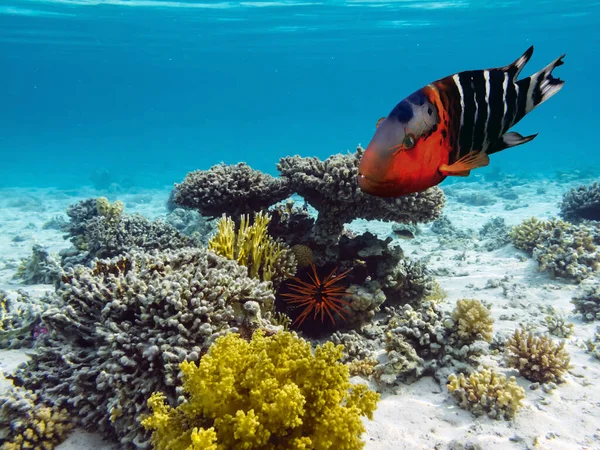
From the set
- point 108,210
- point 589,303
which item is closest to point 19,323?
point 108,210

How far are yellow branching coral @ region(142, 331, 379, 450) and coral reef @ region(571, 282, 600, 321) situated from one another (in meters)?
5.52

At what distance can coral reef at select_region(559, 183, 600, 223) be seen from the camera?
12.4 m

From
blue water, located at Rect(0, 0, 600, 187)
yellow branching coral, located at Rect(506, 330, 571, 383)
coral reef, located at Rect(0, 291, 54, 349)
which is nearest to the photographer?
yellow branching coral, located at Rect(506, 330, 571, 383)

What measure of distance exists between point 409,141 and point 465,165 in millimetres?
330

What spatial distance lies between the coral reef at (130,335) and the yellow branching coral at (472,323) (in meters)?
2.45

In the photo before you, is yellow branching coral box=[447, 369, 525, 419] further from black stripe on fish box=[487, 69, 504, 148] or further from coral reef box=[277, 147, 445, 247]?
black stripe on fish box=[487, 69, 504, 148]

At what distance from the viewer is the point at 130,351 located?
3336 millimetres

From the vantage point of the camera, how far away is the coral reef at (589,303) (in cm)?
599

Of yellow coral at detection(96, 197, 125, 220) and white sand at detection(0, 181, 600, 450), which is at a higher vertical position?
yellow coral at detection(96, 197, 125, 220)

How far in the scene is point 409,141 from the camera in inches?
65.4

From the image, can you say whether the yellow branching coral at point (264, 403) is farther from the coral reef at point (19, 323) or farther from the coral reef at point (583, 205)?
the coral reef at point (583, 205)

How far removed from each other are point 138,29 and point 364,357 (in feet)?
174

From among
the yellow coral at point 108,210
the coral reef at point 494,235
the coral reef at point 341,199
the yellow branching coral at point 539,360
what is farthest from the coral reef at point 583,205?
the yellow coral at point 108,210

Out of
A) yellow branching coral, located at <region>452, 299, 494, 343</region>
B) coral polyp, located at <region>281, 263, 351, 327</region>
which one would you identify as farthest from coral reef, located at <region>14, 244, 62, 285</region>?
yellow branching coral, located at <region>452, 299, 494, 343</region>
